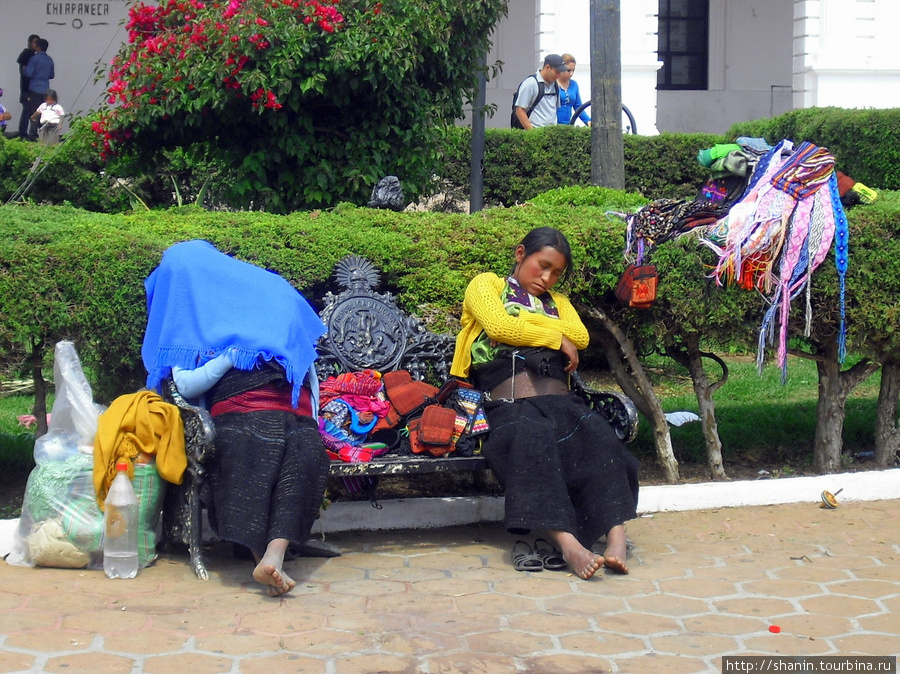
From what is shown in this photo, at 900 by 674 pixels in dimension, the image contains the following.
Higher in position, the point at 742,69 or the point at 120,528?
the point at 742,69

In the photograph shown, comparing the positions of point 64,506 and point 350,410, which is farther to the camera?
point 350,410

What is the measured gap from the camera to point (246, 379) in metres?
4.38

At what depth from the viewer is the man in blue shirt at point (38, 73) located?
48.0 feet

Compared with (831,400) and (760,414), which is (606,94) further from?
(831,400)

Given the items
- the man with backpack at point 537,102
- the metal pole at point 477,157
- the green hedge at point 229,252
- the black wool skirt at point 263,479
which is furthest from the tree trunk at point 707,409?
the man with backpack at point 537,102

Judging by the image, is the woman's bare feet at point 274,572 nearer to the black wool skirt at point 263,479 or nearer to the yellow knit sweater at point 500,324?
the black wool skirt at point 263,479

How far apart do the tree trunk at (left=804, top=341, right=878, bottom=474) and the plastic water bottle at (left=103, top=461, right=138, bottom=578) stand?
3426 mm

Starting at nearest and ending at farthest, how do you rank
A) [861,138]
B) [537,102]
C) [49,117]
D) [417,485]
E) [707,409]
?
[417,485] < [707,409] < [861,138] < [537,102] < [49,117]

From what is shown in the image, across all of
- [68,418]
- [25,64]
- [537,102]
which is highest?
[25,64]

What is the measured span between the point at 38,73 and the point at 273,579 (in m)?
12.7

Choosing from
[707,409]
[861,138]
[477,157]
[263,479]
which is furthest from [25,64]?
[263,479]

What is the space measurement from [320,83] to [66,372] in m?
2.80

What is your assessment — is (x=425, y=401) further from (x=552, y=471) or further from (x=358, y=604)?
(x=358, y=604)

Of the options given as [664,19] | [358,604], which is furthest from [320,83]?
[664,19]
